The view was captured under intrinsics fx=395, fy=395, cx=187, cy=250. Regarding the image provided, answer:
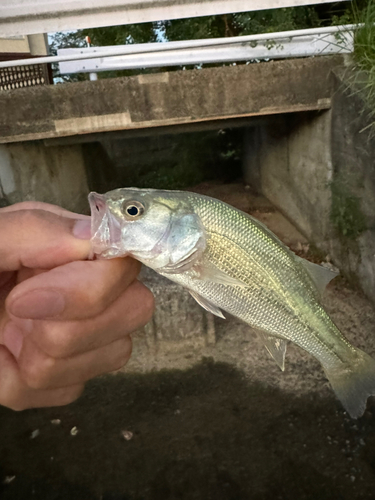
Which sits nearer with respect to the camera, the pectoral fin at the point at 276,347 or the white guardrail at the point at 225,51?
A: the pectoral fin at the point at 276,347

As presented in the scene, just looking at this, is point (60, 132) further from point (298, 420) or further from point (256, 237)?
point (298, 420)

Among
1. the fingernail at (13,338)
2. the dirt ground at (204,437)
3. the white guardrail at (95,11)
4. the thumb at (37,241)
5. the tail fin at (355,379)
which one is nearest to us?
the thumb at (37,241)

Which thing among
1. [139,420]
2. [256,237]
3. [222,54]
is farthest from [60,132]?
[256,237]

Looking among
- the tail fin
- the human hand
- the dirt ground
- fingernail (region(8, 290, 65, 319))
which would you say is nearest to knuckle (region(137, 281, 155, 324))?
the human hand

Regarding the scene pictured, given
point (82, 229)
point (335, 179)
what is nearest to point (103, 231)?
point (82, 229)

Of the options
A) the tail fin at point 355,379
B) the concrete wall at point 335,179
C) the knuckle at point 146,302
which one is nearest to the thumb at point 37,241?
the knuckle at point 146,302

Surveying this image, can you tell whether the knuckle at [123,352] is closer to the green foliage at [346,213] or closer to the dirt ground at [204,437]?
the dirt ground at [204,437]

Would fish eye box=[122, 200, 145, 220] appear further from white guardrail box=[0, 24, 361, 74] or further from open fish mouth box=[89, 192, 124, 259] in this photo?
white guardrail box=[0, 24, 361, 74]
